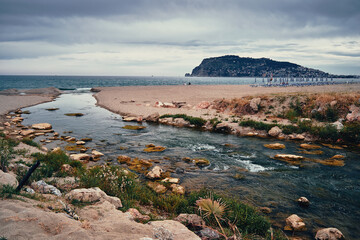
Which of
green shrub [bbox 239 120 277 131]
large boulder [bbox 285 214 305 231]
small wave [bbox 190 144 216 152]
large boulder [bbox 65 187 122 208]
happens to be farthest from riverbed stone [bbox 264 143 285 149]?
large boulder [bbox 65 187 122 208]

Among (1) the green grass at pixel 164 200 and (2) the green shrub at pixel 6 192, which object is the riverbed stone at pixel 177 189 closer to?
(1) the green grass at pixel 164 200

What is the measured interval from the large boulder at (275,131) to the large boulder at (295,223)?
539 inches

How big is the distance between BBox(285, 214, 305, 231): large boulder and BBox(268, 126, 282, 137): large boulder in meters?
13.7

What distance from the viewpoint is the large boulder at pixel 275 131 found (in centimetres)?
2067

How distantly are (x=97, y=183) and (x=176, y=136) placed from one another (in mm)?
12752

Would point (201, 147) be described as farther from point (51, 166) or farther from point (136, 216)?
point (136, 216)

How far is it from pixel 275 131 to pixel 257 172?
31.2 feet

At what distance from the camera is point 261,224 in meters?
7.27

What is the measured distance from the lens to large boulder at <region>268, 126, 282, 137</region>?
67.8ft

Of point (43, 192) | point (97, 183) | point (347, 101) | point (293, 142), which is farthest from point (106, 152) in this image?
point (347, 101)

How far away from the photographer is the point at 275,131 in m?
20.8

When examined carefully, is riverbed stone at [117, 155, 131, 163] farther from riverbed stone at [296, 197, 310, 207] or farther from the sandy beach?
the sandy beach

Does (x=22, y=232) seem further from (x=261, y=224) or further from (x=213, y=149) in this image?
(x=213, y=149)

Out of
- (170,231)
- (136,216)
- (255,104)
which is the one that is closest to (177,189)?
(136,216)
